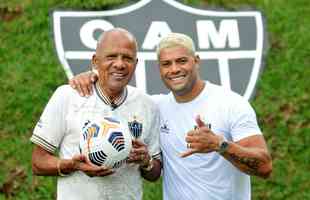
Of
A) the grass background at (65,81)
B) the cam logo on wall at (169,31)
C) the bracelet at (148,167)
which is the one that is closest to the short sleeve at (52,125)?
the bracelet at (148,167)

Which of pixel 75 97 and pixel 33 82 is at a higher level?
pixel 75 97

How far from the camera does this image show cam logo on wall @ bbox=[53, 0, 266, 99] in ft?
30.0

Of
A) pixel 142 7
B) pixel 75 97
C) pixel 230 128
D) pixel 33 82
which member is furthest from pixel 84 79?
pixel 142 7

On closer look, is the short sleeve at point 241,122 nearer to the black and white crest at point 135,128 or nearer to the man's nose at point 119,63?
the black and white crest at point 135,128

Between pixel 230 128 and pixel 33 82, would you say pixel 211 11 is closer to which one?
pixel 33 82

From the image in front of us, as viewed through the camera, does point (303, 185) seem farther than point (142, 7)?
No

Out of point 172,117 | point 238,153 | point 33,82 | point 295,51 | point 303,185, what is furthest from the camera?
point 295,51

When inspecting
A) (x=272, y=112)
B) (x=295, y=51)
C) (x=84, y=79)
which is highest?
(x=84, y=79)

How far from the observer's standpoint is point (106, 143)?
15.8 feet

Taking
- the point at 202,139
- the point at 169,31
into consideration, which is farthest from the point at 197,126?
the point at 169,31

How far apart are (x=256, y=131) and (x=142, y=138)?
789mm

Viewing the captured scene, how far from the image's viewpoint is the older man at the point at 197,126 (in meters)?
5.13

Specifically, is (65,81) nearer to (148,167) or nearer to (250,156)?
(148,167)

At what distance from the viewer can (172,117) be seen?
5398 mm
